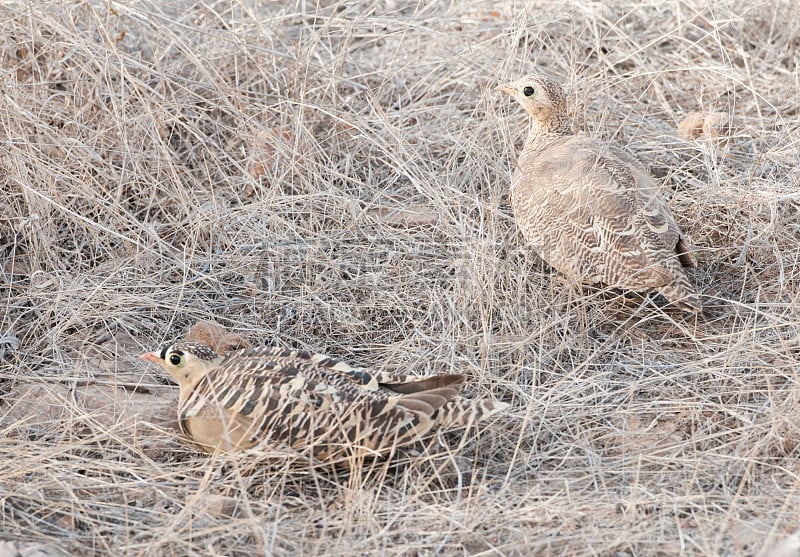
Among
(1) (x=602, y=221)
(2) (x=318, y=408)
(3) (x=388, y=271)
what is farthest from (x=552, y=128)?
(2) (x=318, y=408)

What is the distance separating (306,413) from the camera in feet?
11.0

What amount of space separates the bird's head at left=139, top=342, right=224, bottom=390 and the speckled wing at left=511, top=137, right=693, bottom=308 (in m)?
1.66

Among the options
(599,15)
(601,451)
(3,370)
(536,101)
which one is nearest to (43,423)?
(3,370)

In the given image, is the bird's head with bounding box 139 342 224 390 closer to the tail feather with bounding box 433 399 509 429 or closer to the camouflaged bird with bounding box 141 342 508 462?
the camouflaged bird with bounding box 141 342 508 462

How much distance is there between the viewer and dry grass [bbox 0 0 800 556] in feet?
10.5

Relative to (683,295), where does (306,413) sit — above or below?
above

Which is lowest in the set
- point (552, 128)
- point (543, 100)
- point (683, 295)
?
point (683, 295)

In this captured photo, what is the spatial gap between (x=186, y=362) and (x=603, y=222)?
1.91 meters

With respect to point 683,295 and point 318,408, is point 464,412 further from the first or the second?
point 683,295

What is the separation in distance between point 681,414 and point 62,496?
90.5 inches

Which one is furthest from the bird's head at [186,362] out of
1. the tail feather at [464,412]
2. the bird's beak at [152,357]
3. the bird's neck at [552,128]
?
the bird's neck at [552,128]

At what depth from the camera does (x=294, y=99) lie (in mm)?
5219

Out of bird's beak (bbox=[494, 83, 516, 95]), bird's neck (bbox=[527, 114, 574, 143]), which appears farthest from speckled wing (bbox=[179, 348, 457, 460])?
bird's beak (bbox=[494, 83, 516, 95])

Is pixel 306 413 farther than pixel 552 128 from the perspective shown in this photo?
No
